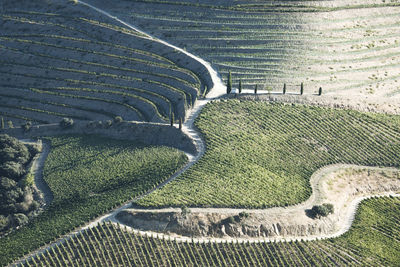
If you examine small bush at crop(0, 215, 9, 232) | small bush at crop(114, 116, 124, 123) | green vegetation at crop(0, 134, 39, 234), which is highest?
small bush at crop(114, 116, 124, 123)

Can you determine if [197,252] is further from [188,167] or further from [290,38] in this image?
[290,38]

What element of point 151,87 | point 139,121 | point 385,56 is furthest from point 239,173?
point 385,56

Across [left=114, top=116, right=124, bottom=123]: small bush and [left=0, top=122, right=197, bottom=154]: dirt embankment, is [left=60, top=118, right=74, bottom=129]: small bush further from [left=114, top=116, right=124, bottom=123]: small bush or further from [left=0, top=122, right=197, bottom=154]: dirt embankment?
[left=114, top=116, right=124, bottom=123]: small bush

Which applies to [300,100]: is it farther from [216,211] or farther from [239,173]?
[216,211]

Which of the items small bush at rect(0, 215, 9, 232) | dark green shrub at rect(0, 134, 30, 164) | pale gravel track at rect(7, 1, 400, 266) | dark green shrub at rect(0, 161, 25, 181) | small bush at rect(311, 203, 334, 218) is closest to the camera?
pale gravel track at rect(7, 1, 400, 266)

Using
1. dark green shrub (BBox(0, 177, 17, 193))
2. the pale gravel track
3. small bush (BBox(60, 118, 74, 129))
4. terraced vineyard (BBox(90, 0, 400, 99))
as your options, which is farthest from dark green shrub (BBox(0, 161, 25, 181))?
terraced vineyard (BBox(90, 0, 400, 99))

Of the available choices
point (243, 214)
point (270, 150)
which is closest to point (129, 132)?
point (270, 150)
